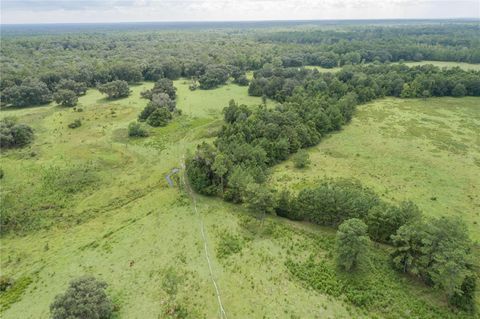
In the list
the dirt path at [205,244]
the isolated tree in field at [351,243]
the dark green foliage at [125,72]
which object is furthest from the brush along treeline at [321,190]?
the dark green foliage at [125,72]

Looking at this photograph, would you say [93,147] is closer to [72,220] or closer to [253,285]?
[72,220]

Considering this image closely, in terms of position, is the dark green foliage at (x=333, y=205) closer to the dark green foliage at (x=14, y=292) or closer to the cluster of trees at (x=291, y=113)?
the cluster of trees at (x=291, y=113)

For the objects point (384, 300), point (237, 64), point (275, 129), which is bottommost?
point (384, 300)

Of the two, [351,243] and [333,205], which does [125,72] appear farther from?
[351,243]

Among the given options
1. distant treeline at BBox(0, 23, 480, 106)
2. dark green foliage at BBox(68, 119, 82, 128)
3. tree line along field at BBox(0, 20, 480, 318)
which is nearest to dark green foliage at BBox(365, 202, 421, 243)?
tree line along field at BBox(0, 20, 480, 318)

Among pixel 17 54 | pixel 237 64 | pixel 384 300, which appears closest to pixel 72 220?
pixel 384 300

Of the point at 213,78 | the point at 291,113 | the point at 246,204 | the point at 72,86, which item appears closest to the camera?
the point at 246,204

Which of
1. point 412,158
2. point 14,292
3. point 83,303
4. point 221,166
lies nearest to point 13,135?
point 14,292
